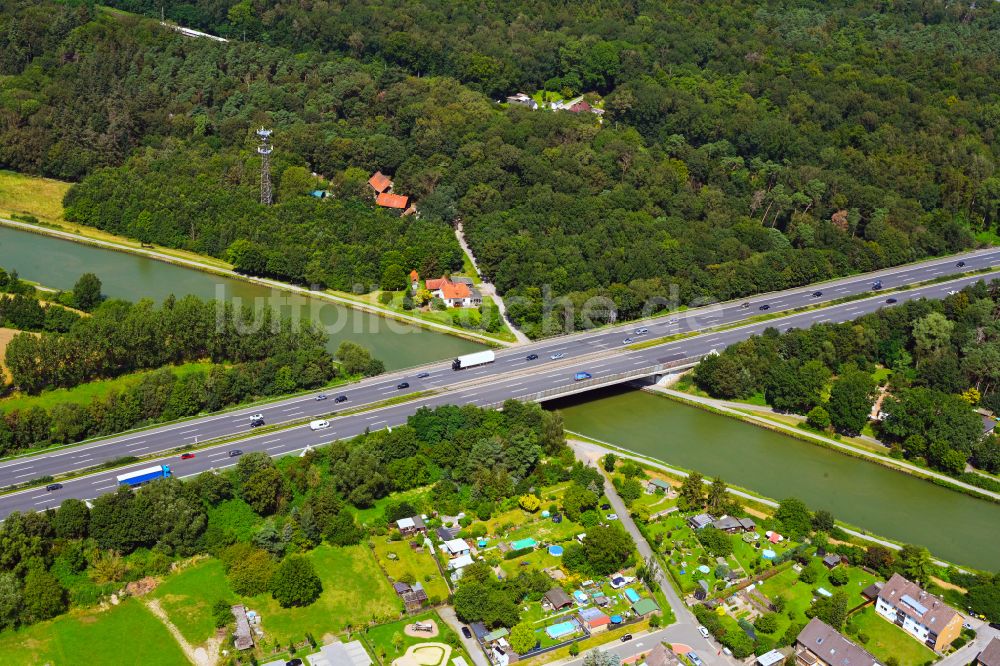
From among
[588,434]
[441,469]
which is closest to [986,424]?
[588,434]

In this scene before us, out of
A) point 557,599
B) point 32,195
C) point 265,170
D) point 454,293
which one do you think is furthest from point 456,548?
point 32,195

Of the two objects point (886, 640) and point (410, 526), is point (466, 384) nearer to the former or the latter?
point (410, 526)

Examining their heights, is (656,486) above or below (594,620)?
above

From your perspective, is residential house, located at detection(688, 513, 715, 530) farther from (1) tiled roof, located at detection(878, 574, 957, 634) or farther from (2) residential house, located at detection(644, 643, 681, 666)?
(2) residential house, located at detection(644, 643, 681, 666)

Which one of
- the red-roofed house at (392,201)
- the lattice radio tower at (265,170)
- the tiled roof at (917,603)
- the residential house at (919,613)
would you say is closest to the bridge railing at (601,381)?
the tiled roof at (917,603)

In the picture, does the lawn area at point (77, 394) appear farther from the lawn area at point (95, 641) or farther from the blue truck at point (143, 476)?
the lawn area at point (95, 641)

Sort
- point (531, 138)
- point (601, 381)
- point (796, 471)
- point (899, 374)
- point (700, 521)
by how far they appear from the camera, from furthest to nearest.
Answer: point (531, 138), point (899, 374), point (601, 381), point (796, 471), point (700, 521)
